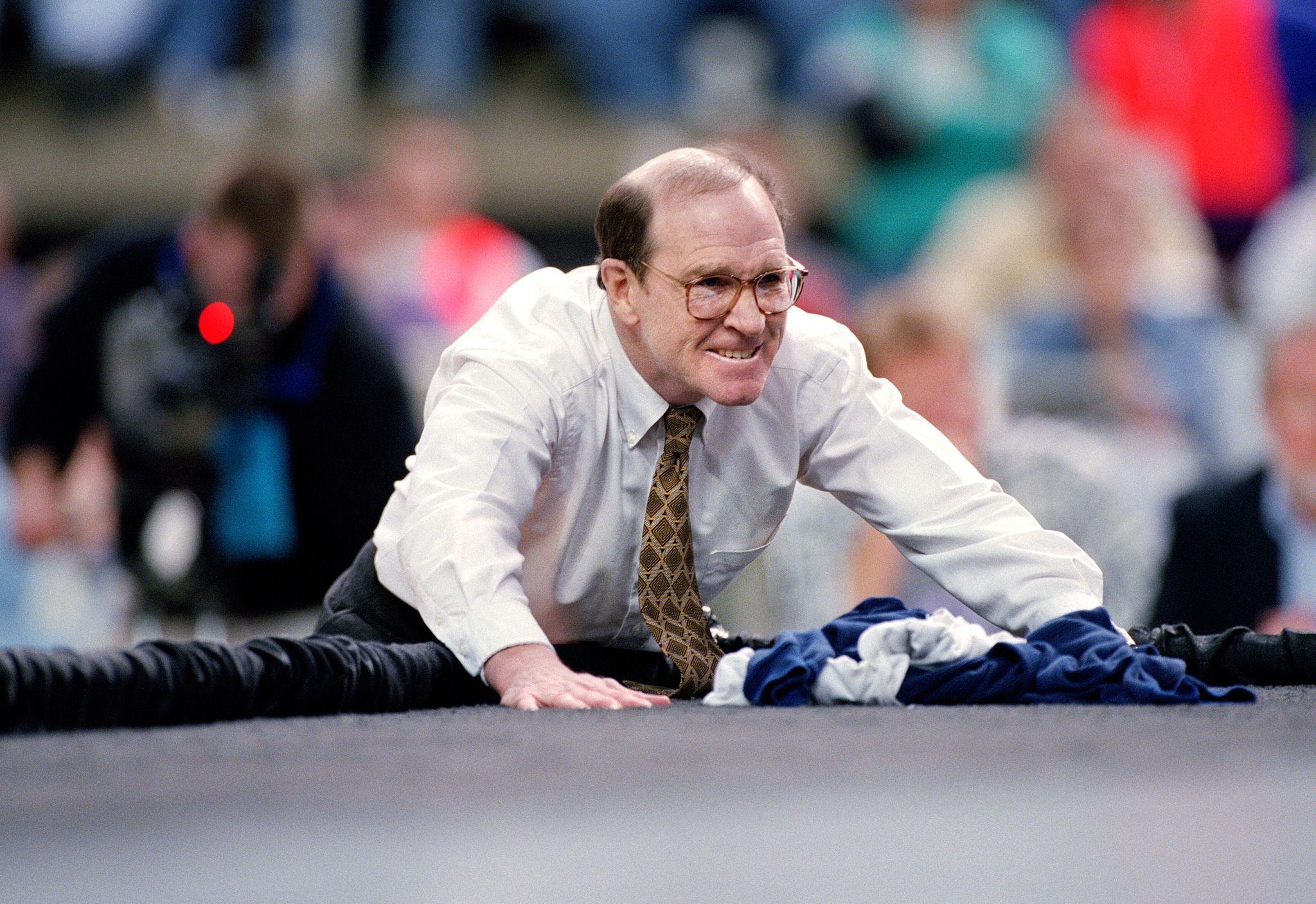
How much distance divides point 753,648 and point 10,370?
3.91m

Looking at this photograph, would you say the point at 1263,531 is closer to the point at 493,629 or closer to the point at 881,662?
the point at 881,662

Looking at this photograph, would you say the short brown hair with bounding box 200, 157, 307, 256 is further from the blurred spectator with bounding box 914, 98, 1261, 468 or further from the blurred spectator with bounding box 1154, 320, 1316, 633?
the blurred spectator with bounding box 1154, 320, 1316, 633

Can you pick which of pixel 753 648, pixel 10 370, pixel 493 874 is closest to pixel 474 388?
pixel 753 648

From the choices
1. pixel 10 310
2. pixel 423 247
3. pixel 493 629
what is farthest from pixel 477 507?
pixel 10 310

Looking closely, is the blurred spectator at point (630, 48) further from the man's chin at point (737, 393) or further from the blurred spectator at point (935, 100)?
the man's chin at point (737, 393)

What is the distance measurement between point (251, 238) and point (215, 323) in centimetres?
22

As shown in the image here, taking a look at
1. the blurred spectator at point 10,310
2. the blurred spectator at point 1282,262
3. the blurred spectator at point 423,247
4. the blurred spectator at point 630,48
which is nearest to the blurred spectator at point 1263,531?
the blurred spectator at point 1282,262

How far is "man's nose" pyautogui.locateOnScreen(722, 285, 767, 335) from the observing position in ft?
7.07

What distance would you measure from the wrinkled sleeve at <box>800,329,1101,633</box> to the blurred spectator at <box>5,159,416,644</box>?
6.94 feet

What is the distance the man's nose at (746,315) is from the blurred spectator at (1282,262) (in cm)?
333

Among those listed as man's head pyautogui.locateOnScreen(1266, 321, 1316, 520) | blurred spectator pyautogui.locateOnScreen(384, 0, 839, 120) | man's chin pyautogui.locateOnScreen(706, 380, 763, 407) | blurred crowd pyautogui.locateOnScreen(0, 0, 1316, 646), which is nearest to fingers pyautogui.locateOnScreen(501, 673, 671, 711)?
man's chin pyautogui.locateOnScreen(706, 380, 763, 407)

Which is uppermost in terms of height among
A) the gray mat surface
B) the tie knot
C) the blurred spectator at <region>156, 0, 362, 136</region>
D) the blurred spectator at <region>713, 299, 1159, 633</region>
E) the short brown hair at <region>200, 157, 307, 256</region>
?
the blurred spectator at <region>156, 0, 362, 136</region>

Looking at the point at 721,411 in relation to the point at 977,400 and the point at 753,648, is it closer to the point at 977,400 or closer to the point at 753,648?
the point at 753,648

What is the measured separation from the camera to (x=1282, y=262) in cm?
557
